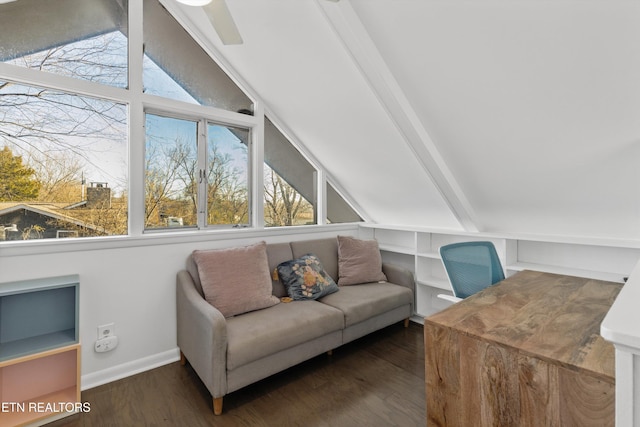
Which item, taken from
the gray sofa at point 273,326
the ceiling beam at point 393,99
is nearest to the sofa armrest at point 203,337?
the gray sofa at point 273,326

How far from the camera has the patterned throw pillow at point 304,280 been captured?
2637 mm

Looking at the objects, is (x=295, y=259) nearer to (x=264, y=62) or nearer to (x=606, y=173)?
(x=264, y=62)

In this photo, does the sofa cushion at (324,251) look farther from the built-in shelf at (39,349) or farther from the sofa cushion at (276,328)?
the built-in shelf at (39,349)

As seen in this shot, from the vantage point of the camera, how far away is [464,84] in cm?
191

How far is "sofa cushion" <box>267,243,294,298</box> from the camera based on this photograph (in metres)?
2.71

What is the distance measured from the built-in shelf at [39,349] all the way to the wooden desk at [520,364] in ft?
6.70

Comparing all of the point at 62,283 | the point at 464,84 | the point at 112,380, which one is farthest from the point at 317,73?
the point at 112,380

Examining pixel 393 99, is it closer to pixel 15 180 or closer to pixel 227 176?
pixel 227 176

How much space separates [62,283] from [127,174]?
2.86 feet

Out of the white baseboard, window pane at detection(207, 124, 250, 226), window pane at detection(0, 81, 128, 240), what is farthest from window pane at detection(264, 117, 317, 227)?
the white baseboard

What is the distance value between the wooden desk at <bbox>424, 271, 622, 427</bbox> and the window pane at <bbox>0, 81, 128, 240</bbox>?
2.34m

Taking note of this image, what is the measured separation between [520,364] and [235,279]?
1.84m

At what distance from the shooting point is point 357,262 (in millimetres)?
3137

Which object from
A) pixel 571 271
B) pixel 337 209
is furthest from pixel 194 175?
pixel 571 271
